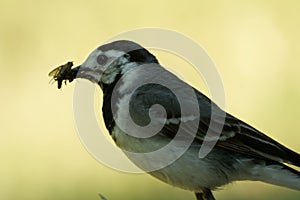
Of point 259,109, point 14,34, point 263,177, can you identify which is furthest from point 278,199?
point 14,34

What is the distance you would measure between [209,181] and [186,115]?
0.25 metres

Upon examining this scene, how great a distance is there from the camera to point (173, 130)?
14.6ft

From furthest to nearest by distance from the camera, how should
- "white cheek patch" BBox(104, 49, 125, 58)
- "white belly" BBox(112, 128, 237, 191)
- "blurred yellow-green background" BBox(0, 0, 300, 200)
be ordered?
"blurred yellow-green background" BBox(0, 0, 300, 200), "white cheek patch" BBox(104, 49, 125, 58), "white belly" BBox(112, 128, 237, 191)

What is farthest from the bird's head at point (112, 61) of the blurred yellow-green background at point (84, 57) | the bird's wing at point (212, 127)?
the blurred yellow-green background at point (84, 57)

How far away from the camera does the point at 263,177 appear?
14.7 feet

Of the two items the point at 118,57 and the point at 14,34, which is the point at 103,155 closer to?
the point at 118,57

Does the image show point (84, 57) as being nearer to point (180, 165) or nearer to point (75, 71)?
point (75, 71)

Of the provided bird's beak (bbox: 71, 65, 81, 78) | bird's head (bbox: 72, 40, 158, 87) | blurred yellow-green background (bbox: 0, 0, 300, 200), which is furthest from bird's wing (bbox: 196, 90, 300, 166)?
blurred yellow-green background (bbox: 0, 0, 300, 200)

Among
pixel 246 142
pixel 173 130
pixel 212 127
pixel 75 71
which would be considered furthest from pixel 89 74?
pixel 246 142

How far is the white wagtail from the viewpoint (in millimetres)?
4387

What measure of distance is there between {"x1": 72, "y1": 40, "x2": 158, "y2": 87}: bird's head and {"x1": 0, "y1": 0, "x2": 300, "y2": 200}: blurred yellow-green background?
153cm

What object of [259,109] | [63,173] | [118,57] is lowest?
[63,173]

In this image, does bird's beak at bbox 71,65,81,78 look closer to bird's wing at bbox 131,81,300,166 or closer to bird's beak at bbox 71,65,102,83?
bird's beak at bbox 71,65,102,83

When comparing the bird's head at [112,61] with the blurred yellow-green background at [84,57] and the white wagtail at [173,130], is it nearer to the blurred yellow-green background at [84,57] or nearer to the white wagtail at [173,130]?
the white wagtail at [173,130]
